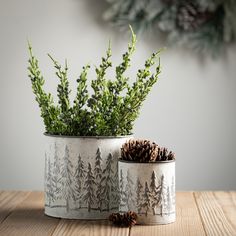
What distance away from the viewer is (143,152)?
110 cm

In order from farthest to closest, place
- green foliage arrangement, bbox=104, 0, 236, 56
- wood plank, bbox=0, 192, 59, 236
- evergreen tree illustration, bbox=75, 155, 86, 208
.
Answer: green foliage arrangement, bbox=104, 0, 236, 56, evergreen tree illustration, bbox=75, 155, 86, 208, wood plank, bbox=0, 192, 59, 236

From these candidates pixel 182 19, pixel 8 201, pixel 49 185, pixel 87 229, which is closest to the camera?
pixel 87 229

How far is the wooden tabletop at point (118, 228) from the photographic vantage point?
1.04 metres

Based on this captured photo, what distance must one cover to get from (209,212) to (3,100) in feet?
4.33

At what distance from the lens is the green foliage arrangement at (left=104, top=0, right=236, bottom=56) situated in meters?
2.30

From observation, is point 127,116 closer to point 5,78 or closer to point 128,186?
point 128,186

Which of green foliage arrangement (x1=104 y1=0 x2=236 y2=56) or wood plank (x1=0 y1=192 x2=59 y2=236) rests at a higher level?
green foliage arrangement (x1=104 y1=0 x2=236 y2=56)

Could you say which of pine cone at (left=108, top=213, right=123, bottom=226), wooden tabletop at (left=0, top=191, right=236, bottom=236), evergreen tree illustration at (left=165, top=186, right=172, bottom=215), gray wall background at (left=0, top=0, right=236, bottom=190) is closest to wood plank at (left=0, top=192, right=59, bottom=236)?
wooden tabletop at (left=0, top=191, right=236, bottom=236)

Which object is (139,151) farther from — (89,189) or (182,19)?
(182,19)

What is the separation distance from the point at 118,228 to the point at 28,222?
6.5 inches

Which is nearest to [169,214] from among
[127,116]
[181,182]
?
[127,116]

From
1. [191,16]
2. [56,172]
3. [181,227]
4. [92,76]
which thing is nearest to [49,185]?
[56,172]

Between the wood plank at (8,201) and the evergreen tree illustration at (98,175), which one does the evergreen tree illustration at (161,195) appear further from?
the wood plank at (8,201)

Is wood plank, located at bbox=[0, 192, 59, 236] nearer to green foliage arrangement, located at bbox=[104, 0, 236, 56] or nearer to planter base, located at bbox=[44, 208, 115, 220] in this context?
planter base, located at bbox=[44, 208, 115, 220]
